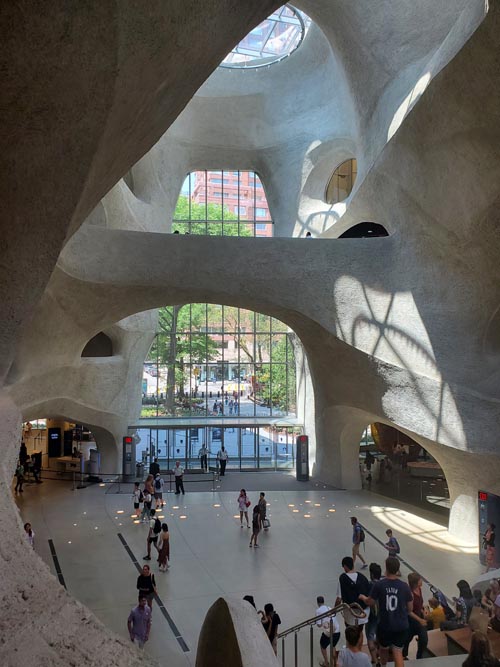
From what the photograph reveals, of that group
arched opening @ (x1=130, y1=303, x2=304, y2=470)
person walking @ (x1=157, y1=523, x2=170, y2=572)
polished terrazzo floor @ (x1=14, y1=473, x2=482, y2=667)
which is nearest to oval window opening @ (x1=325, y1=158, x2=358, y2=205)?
arched opening @ (x1=130, y1=303, x2=304, y2=470)

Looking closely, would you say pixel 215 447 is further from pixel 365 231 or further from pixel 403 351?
pixel 403 351

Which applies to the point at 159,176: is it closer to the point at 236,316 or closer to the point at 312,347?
the point at 236,316

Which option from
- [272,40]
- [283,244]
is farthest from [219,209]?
[283,244]

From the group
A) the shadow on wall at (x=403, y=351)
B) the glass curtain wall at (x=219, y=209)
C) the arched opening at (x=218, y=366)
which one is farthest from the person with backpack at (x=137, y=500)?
the glass curtain wall at (x=219, y=209)

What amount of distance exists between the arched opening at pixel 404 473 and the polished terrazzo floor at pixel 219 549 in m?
0.87

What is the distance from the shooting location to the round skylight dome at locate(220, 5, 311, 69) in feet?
78.5

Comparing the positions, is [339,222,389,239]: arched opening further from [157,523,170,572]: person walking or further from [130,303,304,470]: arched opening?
[157,523,170,572]: person walking

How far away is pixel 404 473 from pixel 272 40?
66.6ft

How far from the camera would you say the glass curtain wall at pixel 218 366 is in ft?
103

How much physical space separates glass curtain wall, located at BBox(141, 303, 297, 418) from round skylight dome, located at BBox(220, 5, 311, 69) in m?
12.9

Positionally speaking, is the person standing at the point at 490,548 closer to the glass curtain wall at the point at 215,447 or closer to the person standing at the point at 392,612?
the person standing at the point at 392,612

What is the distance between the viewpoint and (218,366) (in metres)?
31.7

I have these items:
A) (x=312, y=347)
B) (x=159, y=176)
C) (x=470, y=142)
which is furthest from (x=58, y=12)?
(x=159, y=176)

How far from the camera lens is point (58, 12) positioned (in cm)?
420
